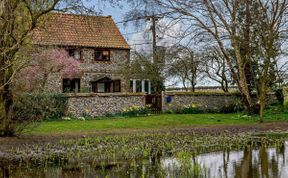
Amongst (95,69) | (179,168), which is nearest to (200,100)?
(95,69)

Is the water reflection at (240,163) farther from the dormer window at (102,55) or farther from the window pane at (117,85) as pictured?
the window pane at (117,85)

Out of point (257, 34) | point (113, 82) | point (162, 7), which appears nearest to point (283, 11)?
point (257, 34)

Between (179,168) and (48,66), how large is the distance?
2380 cm

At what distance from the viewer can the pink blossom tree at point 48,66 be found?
28219mm

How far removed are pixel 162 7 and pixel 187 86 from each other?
64.9ft

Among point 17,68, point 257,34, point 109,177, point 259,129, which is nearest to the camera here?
point 109,177

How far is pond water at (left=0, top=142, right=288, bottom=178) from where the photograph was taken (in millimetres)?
9320

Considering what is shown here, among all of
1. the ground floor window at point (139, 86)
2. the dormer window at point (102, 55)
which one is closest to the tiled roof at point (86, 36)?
the dormer window at point (102, 55)

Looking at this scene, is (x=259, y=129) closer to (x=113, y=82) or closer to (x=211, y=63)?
(x=211, y=63)

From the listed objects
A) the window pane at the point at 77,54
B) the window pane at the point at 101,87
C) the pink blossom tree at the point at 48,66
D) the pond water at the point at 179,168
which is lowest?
the pond water at the point at 179,168

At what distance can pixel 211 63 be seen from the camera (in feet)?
132

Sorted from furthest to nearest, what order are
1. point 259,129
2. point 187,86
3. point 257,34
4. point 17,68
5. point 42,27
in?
point 187,86
point 257,34
point 259,129
point 42,27
point 17,68

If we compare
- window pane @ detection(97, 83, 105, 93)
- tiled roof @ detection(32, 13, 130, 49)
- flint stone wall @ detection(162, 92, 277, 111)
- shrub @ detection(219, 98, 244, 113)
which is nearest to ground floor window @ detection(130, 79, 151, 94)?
window pane @ detection(97, 83, 105, 93)

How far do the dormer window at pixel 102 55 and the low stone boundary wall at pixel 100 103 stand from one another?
10306mm
